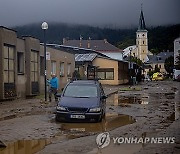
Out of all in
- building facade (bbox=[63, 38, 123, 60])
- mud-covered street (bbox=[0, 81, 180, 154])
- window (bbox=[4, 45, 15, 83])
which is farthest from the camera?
building facade (bbox=[63, 38, 123, 60])

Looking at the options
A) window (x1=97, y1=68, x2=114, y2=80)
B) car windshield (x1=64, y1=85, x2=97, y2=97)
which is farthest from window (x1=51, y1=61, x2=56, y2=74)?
window (x1=97, y1=68, x2=114, y2=80)

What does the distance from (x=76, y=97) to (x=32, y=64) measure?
13867 mm

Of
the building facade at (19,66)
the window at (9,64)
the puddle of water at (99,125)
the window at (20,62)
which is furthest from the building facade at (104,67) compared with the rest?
the puddle of water at (99,125)

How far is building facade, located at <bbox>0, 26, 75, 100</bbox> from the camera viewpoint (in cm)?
2223

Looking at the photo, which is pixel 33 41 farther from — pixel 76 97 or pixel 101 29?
pixel 101 29

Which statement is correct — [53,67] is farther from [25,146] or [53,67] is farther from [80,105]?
[25,146]

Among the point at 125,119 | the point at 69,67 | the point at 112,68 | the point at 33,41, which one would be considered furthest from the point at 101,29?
the point at 125,119

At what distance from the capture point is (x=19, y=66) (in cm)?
2584

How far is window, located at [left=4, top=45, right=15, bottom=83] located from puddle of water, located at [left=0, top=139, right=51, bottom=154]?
42.9 ft

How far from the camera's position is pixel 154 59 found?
477ft

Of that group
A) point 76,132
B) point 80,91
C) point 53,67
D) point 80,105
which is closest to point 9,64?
point 80,91

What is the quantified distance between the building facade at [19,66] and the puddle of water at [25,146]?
40.3 ft

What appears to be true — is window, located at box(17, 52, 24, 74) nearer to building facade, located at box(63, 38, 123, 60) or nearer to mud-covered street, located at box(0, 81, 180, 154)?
mud-covered street, located at box(0, 81, 180, 154)

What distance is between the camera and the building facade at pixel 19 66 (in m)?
22.2
